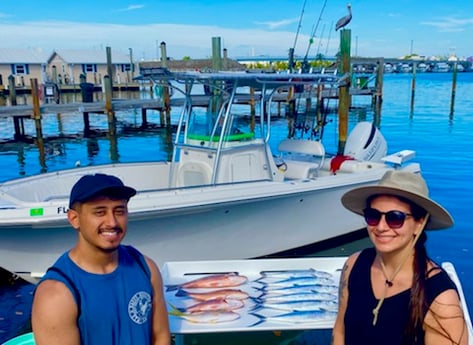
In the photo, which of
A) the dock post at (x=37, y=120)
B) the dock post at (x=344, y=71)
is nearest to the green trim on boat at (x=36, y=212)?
the dock post at (x=344, y=71)

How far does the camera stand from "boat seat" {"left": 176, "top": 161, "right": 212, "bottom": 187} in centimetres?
673

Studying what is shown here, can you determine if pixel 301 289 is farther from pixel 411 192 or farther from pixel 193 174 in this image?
pixel 193 174

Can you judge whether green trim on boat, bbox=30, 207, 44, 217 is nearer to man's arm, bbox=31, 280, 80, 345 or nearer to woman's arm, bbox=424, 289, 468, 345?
man's arm, bbox=31, 280, 80, 345

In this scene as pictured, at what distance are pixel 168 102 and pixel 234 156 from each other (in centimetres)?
1502

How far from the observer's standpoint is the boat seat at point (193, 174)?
673 centimetres

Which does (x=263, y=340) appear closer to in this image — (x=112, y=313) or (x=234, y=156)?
Answer: (x=234, y=156)

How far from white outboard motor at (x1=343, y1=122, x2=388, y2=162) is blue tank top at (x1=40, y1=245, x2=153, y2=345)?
7.04 m

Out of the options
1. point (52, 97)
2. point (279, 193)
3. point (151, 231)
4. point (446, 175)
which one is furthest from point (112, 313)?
point (52, 97)

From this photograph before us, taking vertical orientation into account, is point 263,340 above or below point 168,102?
below

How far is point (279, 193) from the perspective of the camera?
21.6ft

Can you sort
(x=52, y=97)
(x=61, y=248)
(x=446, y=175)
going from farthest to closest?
(x=52, y=97) → (x=446, y=175) → (x=61, y=248)

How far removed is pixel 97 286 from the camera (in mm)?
2215

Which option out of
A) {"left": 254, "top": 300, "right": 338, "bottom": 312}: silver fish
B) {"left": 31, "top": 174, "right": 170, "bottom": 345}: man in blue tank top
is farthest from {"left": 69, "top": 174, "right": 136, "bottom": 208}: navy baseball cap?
{"left": 254, "top": 300, "right": 338, "bottom": 312}: silver fish

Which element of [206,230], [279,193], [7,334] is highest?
[279,193]
